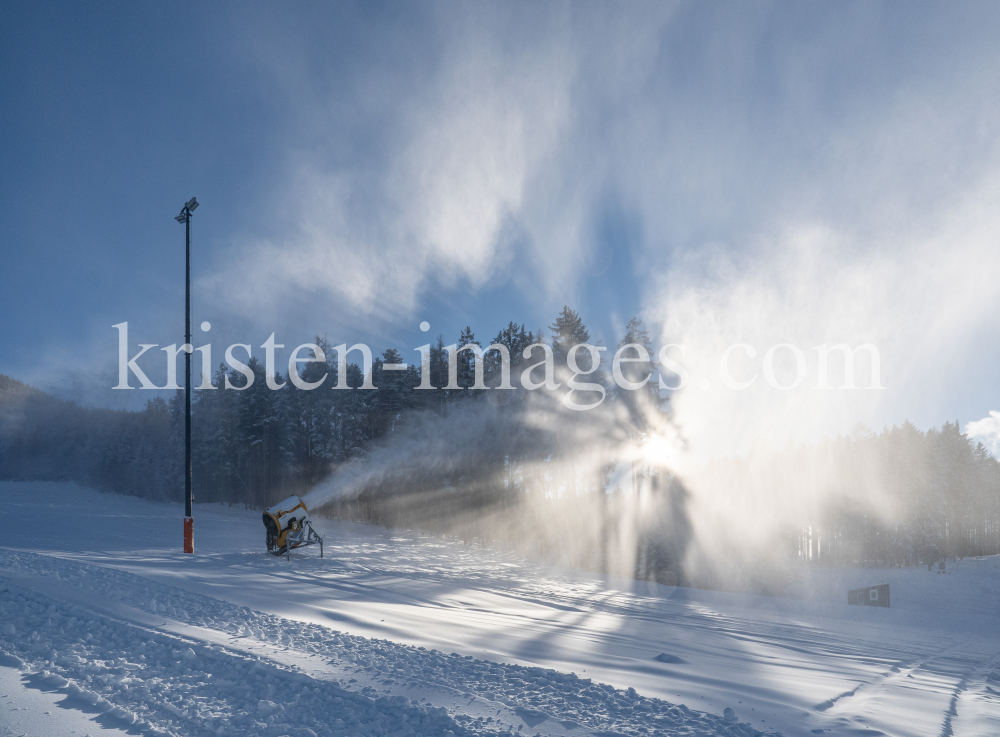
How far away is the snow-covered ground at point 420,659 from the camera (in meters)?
3.99

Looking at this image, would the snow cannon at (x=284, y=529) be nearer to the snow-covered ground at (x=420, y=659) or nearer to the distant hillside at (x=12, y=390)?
the snow-covered ground at (x=420, y=659)

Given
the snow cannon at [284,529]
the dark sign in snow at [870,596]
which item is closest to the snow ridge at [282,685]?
the snow cannon at [284,529]

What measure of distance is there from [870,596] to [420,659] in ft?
77.8

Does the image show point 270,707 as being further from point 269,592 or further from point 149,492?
point 149,492

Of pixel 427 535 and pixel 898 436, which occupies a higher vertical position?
pixel 898 436

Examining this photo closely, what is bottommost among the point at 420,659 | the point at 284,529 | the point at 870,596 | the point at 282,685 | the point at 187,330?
the point at 870,596

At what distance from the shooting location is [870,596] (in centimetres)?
2131

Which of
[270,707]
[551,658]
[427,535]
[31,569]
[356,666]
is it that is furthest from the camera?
[427,535]

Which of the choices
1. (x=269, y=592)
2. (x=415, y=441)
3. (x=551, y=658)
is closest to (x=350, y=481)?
(x=415, y=441)

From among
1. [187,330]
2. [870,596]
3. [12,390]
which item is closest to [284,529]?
[187,330]

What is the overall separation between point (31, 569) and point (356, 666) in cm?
778

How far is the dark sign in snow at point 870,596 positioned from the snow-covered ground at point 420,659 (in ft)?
23.1

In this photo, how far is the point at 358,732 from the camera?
3.69 meters

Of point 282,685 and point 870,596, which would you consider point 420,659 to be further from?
point 870,596
